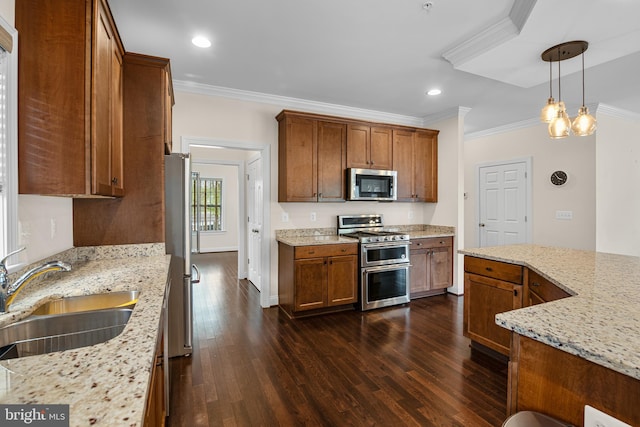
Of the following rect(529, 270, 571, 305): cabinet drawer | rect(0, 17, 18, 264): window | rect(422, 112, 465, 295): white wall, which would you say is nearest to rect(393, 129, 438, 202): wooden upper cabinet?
rect(422, 112, 465, 295): white wall

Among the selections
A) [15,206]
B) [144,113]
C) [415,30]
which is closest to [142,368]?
[15,206]

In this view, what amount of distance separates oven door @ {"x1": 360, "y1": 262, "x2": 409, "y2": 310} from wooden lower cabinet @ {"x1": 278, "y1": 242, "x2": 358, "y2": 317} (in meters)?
0.12

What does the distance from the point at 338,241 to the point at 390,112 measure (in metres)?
2.24

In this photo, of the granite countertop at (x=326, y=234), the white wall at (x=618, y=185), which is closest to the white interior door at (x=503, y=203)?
the white wall at (x=618, y=185)

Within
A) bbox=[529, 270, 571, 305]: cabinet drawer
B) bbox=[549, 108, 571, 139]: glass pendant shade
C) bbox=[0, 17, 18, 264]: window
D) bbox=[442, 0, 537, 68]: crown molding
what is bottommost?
bbox=[529, 270, 571, 305]: cabinet drawer

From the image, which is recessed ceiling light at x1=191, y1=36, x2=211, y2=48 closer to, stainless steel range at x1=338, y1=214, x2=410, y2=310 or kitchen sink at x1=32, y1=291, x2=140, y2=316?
kitchen sink at x1=32, y1=291, x2=140, y2=316

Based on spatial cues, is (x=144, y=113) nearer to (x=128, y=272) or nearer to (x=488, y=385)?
(x=128, y=272)

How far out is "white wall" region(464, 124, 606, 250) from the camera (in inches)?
168

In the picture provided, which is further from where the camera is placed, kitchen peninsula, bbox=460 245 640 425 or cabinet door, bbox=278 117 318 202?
cabinet door, bbox=278 117 318 202

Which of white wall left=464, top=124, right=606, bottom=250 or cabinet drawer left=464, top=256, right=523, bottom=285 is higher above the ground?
white wall left=464, top=124, right=606, bottom=250

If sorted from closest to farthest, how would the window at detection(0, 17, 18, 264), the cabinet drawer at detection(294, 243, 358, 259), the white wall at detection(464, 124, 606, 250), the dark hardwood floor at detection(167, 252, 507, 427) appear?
the window at detection(0, 17, 18, 264) → the dark hardwood floor at detection(167, 252, 507, 427) → the cabinet drawer at detection(294, 243, 358, 259) → the white wall at detection(464, 124, 606, 250)

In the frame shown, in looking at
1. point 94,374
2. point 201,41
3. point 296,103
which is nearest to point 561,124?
point 296,103

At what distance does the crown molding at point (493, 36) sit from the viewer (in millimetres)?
2055

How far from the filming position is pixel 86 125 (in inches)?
56.9
